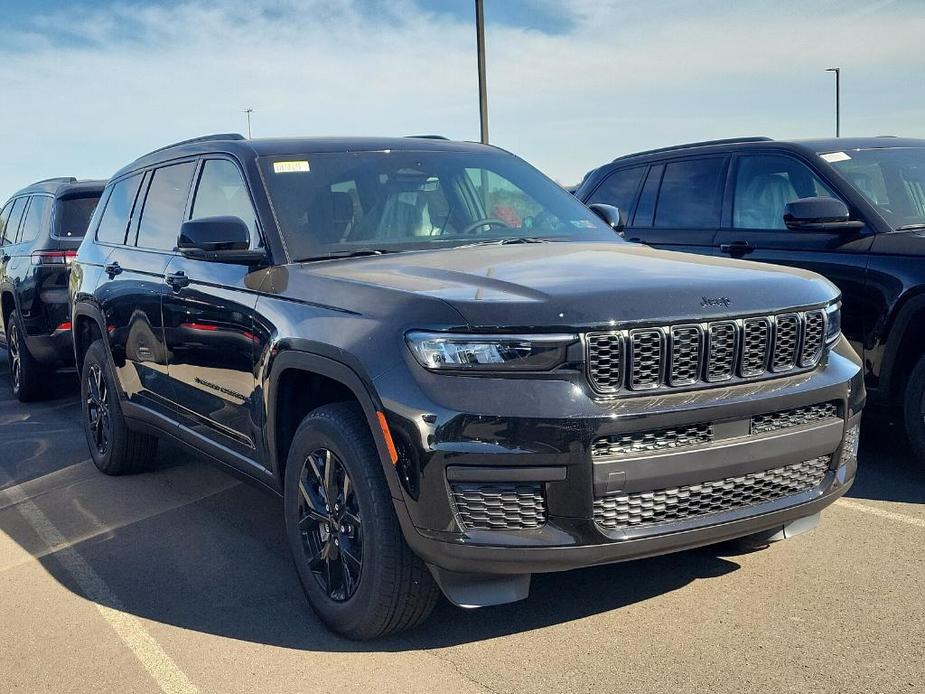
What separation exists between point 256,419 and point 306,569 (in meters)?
0.68

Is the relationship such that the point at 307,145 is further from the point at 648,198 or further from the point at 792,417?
the point at 648,198

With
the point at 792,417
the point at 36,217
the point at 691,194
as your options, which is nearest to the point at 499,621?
the point at 792,417

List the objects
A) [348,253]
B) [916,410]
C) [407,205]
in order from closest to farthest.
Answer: [348,253], [407,205], [916,410]

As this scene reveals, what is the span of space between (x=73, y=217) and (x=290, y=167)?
5.27m

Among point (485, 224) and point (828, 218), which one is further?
point (828, 218)

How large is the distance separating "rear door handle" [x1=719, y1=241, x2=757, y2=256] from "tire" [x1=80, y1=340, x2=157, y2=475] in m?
3.75

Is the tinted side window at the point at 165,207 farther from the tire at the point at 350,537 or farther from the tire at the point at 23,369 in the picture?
the tire at the point at 23,369

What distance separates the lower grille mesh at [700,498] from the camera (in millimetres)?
3178

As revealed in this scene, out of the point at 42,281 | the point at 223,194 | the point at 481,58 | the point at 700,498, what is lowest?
the point at 700,498

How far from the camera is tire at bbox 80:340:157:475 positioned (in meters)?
6.15

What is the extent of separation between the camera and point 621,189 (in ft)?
25.5

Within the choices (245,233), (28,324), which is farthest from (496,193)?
(28,324)

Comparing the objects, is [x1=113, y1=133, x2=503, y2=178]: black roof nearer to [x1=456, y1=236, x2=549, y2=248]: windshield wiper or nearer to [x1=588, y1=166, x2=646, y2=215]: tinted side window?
[x1=456, y1=236, x2=549, y2=248]: windshield wiper

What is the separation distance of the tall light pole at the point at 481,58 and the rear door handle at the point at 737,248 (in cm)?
902
